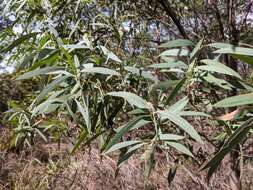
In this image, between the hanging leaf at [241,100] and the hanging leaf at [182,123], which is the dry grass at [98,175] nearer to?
the hanging leaf at [182,123]

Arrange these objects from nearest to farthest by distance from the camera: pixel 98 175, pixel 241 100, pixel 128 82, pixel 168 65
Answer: pixel 241 100
pixel 168 65
pixel 128 82
pixel 98 175

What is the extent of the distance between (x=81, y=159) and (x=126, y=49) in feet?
7.58

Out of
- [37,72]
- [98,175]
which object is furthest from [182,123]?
[98,175]

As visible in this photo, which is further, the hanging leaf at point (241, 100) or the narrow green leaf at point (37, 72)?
the narrow green leaf at point (37, 72)

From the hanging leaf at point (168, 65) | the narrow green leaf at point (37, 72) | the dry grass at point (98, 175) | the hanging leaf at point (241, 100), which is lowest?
the dry grass at point (98, 175)

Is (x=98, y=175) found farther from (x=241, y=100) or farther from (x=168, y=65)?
(x=241, y=100)

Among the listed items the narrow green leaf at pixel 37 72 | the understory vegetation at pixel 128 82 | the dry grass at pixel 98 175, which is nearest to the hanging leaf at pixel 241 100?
the understory vegetation at pixel 128 82

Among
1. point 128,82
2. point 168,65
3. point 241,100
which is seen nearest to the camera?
point 241,100

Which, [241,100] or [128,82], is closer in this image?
[241,100]

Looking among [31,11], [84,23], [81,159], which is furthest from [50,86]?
[81,159]

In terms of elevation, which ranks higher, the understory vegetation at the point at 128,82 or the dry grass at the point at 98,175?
the understory vegetation at the point at 128,82

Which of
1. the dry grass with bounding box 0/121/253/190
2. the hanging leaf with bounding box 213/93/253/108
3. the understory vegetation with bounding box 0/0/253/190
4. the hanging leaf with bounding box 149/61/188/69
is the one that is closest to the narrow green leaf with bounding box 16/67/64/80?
the understory vegetation with bounding box 0/0/253/190

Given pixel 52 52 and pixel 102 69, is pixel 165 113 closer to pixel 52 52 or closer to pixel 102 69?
pixel 102 69

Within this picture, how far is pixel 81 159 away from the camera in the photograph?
4215 millimetres
